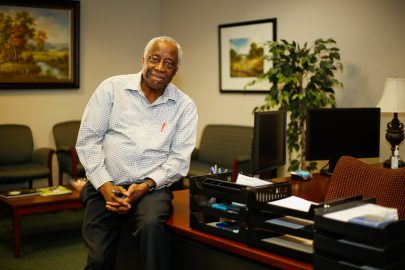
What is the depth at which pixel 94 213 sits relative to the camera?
8.25 feet

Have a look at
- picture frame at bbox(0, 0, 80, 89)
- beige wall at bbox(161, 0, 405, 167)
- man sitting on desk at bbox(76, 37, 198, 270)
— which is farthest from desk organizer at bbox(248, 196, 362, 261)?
picture frame at bbox(0, 0, 80, 89)

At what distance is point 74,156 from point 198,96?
174 centimetres

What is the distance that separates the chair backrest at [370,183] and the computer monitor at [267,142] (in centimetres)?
58

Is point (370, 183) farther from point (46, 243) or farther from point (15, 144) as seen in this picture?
point (15, 144)

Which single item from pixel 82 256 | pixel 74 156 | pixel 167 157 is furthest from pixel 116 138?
pixel 74 156

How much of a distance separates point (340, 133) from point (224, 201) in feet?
4.81

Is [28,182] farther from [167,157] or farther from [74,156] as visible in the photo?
[167,157]

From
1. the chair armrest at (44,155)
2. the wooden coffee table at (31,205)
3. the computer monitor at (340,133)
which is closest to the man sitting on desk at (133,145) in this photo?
the computer monitor at (340,133)

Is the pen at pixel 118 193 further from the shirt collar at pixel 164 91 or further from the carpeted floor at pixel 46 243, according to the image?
the carpeted floor at pixel 46 243

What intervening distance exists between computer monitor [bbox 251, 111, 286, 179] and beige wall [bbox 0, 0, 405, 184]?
1.59 m

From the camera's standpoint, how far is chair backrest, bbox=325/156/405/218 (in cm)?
211

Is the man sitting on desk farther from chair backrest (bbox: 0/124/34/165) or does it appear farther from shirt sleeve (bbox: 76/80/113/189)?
chair backrest (bbox: 0/124/34/165)

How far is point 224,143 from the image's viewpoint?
226 inches

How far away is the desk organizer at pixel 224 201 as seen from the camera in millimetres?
1980
